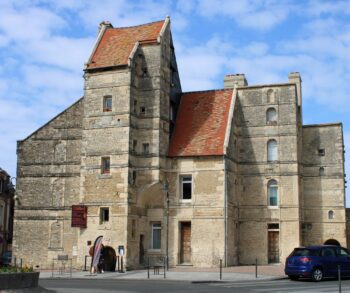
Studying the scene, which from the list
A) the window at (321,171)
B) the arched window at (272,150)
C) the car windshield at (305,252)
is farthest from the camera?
the window at (321,171)

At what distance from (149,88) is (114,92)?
2.56m

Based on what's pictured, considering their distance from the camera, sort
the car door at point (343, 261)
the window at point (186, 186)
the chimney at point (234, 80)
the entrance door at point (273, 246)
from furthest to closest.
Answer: the chimney at point (234, 80) → the entrance door at point (273, 246) → the window at point (186, 186) → the car door at point (343, 261)

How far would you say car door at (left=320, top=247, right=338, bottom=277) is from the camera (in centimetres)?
2595

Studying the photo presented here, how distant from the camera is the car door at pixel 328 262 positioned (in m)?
26.0

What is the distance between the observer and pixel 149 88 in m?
38.9

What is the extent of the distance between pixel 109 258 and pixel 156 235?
4009 millimetres

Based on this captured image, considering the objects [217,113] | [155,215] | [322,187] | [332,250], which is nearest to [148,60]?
[217,113]

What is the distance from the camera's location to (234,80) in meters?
45.7

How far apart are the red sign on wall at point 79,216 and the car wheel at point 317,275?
53.4ft

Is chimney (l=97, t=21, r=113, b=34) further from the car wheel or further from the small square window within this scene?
the car wheel

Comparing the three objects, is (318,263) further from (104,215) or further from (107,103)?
(107,103)

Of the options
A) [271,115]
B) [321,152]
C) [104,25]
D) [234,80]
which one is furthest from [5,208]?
[321,152]

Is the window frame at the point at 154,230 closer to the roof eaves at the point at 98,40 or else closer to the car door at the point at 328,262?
the roof eaves at the point at 98,40

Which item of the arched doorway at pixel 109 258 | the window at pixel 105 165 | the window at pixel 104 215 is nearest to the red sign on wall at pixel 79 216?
the window at pixel 104 215
